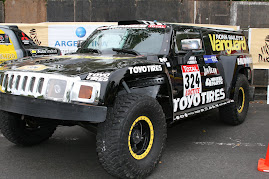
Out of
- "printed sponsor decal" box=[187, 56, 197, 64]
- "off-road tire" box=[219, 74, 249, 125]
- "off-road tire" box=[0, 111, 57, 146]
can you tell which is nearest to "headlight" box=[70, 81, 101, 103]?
"off-road tire" box=[0, 111, 57, 146]

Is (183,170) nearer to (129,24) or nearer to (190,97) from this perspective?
(190,97)

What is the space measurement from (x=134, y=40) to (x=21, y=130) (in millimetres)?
2189

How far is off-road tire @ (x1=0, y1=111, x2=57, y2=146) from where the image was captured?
14.9ft

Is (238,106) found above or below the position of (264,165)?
above

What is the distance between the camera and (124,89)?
399cm

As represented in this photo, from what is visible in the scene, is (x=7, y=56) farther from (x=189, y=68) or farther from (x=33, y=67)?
(x=189, y=68)

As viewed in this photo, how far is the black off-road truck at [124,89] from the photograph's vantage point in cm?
342

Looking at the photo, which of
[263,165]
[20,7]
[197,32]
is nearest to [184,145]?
[263,165]

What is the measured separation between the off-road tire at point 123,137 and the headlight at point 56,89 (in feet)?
1.81

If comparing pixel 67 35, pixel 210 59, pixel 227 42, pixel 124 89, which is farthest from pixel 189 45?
pixel 67 35

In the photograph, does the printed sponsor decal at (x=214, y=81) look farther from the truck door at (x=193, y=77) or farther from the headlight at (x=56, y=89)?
the headlight at (x=56, y=89)

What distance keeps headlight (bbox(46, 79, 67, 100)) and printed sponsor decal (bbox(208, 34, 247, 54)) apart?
3.39 m

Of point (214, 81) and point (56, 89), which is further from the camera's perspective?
point (214, 81)

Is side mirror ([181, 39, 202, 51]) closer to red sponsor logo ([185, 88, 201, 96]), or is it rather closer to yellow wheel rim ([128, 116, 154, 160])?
red sponsor logo ([185, 88, 201, 96])
